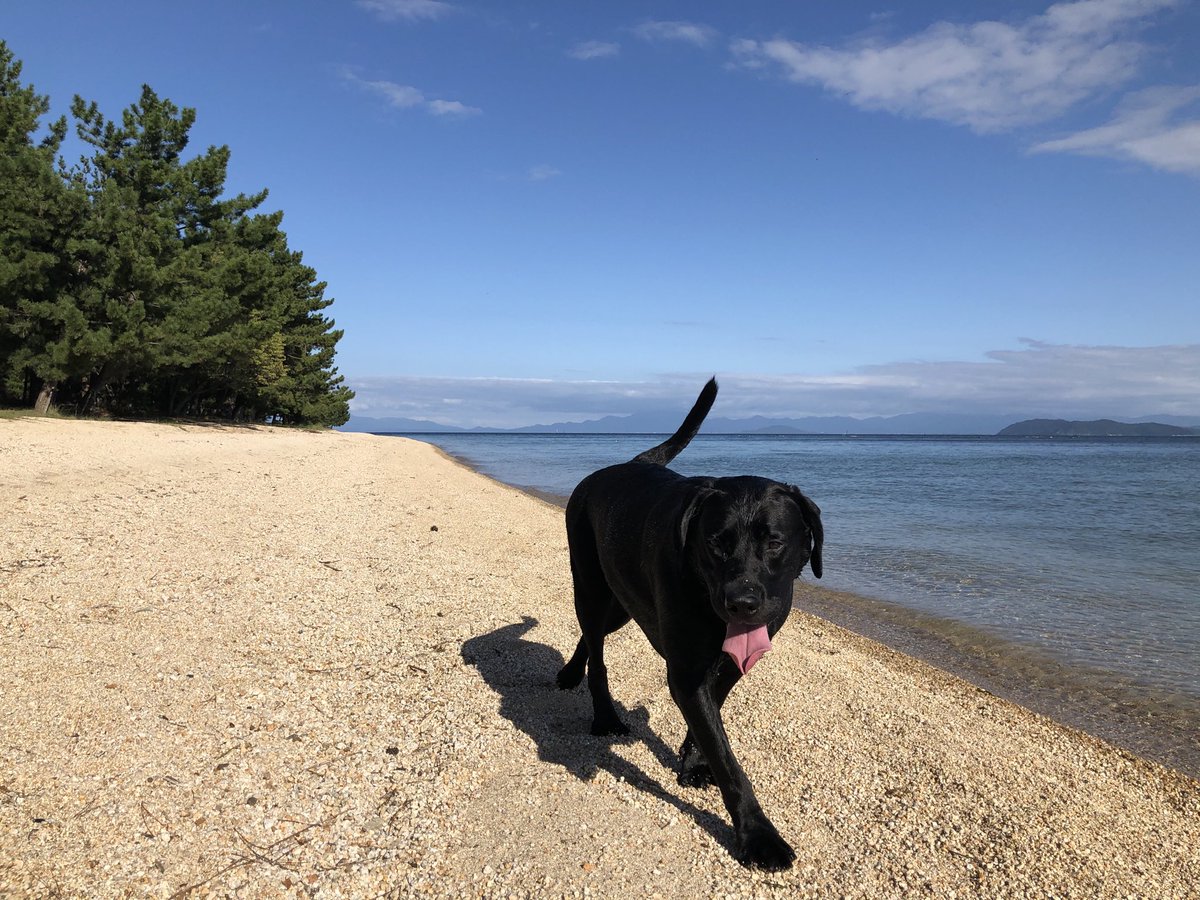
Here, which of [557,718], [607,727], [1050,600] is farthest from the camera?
[1050,600]

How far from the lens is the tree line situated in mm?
22797

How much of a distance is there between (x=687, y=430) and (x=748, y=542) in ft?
6.38

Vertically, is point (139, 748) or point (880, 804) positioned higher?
point (139, 748)

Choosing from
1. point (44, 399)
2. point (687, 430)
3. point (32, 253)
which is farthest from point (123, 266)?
point (687, 430)

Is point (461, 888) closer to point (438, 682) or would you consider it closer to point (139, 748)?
point (139, 748)

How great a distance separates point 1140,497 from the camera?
23.9 m

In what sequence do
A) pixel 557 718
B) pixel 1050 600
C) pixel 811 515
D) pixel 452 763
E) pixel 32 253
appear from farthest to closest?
1. pixel 32 253
2. pixel 1050 600
3. pixel 557 718
4. pixel 452 763
5. pixel 811 515

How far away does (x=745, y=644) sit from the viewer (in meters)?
3.00

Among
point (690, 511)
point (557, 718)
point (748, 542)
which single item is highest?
point (690, 511)

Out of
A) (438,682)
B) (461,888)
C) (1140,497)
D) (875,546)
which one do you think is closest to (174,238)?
(875,546)

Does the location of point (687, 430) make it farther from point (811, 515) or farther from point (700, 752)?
point (700, 752)

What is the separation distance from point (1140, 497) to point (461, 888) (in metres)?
28.0

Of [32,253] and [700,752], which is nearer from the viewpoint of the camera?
[700,752]

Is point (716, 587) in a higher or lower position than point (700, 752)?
higher
